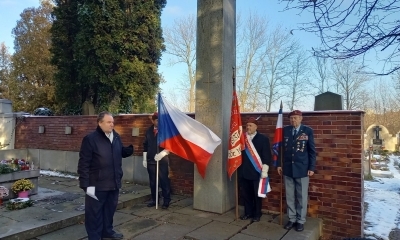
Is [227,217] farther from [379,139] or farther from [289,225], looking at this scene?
[379,139]

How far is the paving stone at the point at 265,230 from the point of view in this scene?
3918 mm

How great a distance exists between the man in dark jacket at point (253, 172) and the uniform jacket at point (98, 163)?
2.03 metres

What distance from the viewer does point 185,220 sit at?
179 inches

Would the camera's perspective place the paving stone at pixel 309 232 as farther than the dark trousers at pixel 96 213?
Yes

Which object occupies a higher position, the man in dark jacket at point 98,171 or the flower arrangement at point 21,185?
the man in dark jacket at point 98,171

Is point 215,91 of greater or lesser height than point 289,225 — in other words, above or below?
above

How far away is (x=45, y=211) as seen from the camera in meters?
4.66

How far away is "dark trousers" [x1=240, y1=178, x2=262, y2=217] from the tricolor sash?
0.14 metres

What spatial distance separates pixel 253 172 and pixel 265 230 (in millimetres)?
869

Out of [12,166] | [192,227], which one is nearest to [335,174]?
[192,227]

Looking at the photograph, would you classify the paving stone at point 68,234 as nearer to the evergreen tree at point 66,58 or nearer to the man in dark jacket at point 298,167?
the man in dark jacket at point 298,167

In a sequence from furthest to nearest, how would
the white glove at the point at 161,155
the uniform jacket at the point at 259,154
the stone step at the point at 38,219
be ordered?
the white glove at the point at 161,155
the uniform jacket at the point at 259,154
the stone step at the point at 38,219

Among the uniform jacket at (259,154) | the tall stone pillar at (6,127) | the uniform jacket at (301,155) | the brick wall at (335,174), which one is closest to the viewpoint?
the uniform jacket at (301,155)

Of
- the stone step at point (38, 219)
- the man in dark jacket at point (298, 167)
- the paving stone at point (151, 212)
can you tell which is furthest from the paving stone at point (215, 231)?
the stone step at point (38, 219)
